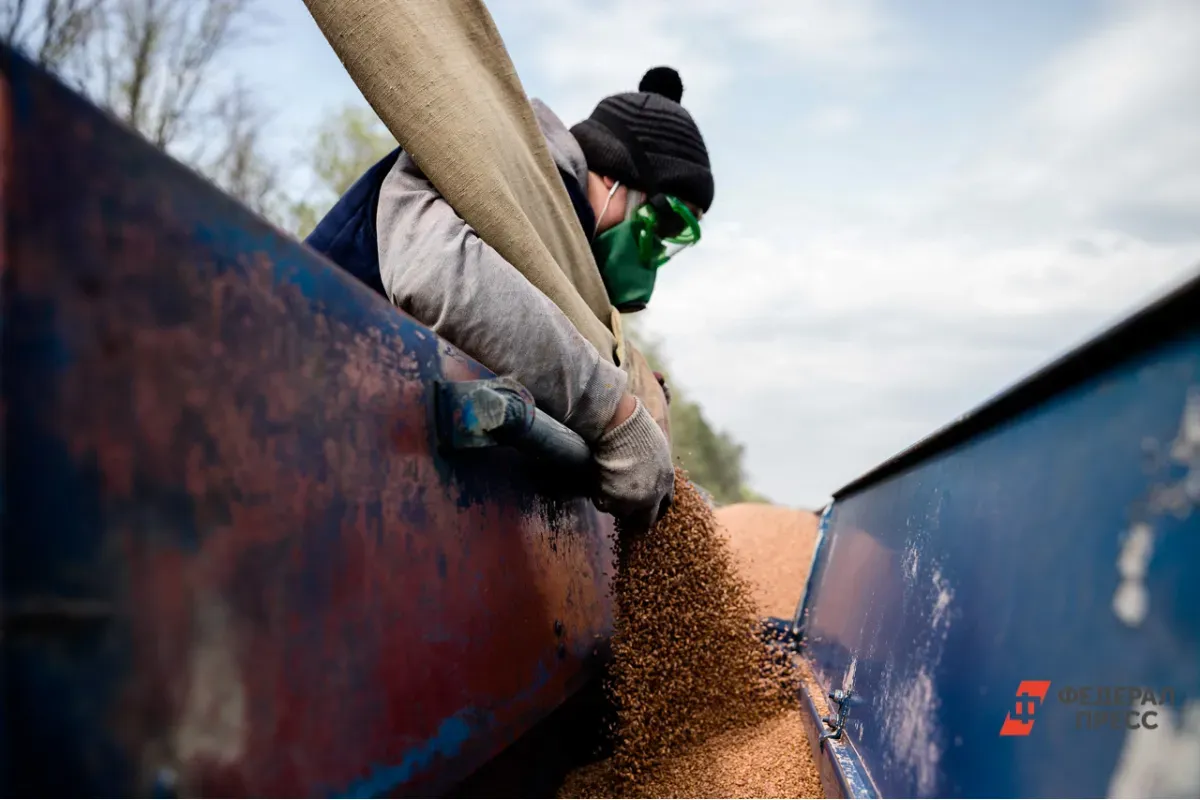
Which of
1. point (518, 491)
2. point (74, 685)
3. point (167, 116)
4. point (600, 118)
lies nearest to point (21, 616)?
point (74, 685)

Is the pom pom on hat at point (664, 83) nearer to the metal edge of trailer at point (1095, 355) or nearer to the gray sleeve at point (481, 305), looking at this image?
the gray sleeve at point (481, 305)

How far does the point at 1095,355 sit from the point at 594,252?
1676mm

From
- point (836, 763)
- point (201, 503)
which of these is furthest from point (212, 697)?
point (836, 763)

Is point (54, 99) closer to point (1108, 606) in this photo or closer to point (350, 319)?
point (350, 319)

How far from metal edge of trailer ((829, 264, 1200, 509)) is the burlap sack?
2.88 ft

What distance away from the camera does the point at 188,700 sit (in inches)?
28.3

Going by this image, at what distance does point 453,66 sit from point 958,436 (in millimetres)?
1143

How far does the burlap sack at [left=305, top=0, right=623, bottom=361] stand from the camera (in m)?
1.64

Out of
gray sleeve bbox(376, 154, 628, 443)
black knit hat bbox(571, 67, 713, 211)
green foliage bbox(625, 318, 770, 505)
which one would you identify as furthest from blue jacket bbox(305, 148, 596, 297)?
green foliage bbox(625, 318, 770, 505)

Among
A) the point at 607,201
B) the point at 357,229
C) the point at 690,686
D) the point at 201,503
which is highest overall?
the point at 607,201

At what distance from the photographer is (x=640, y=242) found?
244cm

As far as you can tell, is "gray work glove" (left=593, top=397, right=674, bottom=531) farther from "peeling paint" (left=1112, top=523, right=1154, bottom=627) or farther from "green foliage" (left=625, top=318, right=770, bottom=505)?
"green foliage" (left=625, top=318, right=770, bottom=505)

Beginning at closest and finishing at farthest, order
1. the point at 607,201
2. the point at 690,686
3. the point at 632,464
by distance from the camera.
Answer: the point at 632,464 < the point at 690,686 < the point at 607,201

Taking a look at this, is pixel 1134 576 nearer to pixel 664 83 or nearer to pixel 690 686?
pixel 690 686
